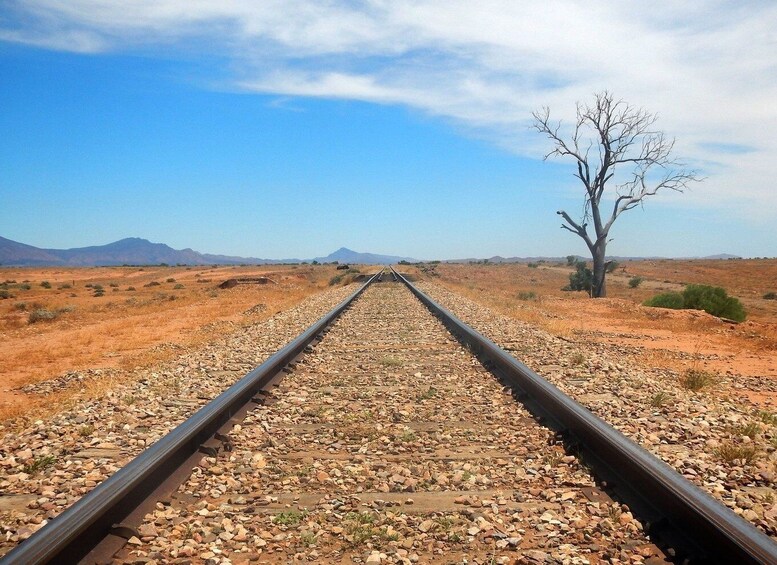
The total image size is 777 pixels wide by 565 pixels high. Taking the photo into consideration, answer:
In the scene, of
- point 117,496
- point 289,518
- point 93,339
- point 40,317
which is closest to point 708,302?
point 93,339

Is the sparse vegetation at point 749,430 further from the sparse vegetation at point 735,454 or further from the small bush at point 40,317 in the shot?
the small bush at point 40,317

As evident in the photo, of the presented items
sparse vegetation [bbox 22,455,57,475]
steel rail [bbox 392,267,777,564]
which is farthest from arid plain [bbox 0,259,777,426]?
steel rail [bbox 392,267,777,564]

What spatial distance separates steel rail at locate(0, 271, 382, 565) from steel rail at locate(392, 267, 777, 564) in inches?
116

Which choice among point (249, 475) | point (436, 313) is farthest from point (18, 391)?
point (436, 313)

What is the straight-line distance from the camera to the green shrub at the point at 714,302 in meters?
20.5

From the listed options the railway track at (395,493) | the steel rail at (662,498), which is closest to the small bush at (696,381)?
the railway track at (395,493)

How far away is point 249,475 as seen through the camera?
4703mm

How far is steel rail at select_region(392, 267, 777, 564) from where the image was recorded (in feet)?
10.1

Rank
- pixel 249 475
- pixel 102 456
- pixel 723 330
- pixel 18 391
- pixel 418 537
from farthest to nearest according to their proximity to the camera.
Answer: pixel 723 330, pixel 18 391, pixel 102 456, pixel 249 475, pixel 418 537

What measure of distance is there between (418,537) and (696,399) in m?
4.86

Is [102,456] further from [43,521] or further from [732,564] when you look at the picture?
[732,564]

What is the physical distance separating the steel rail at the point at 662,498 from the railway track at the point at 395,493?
0.04ft

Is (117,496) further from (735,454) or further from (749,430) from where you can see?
(749,430)

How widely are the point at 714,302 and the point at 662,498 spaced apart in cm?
1930
